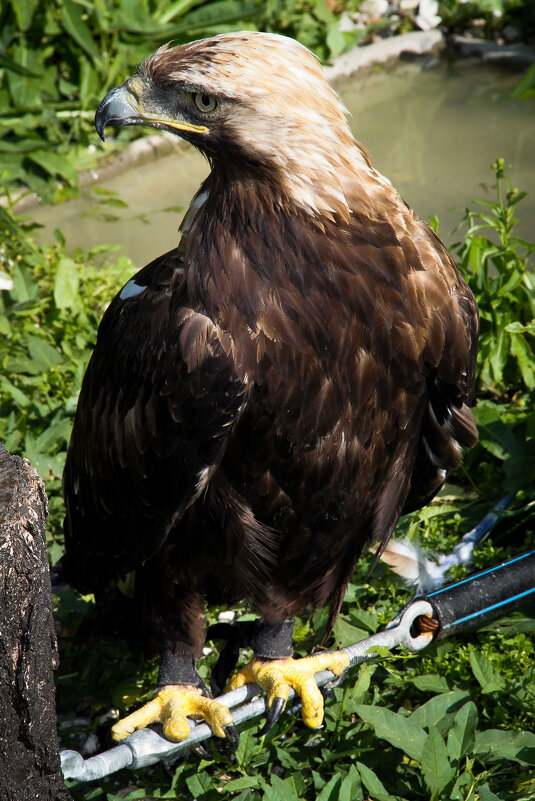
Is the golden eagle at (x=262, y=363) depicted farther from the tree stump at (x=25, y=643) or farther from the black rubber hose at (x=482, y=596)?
the tree stump at (x=25, y=643)

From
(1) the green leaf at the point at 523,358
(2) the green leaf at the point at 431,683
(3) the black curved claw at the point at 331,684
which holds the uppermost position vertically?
(1) the green leaf at the point at 523,358

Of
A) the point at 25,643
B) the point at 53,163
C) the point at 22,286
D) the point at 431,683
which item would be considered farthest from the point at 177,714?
the point at 53,163

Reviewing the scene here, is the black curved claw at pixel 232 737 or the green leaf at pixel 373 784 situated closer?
the green leaf at pixel 373 784

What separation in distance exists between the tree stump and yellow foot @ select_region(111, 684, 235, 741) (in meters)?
0.75

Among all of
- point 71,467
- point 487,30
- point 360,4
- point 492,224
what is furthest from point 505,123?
point 71,467

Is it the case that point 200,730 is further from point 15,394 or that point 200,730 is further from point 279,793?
point 15,394

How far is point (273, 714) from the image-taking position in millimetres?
2740

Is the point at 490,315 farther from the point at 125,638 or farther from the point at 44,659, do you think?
the point at 44,659

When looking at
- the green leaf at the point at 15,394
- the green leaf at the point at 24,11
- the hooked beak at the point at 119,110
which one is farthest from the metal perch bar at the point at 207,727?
the green leaf at the point at 24,11

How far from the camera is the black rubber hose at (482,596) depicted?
2740 millimetres

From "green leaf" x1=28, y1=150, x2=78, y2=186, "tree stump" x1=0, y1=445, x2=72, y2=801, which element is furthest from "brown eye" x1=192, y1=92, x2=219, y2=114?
"green leaf" x1=28, y1=150, x2=78, y2=186

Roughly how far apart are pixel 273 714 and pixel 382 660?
401 millimetres

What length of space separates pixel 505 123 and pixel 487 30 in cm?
164

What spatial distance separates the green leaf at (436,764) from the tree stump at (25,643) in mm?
941
